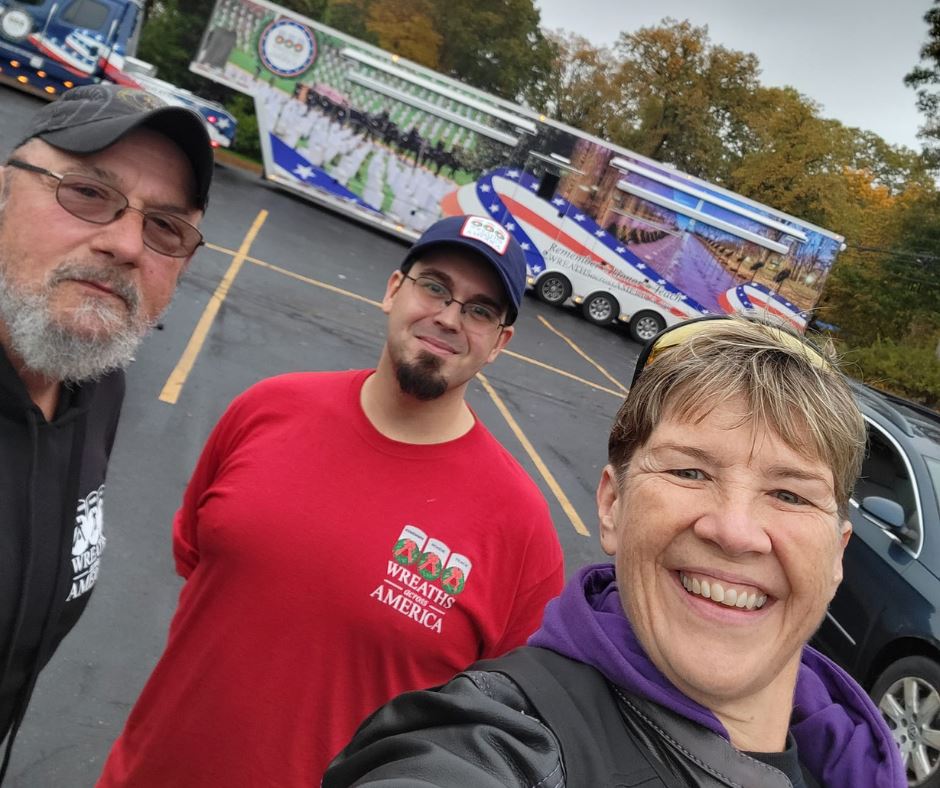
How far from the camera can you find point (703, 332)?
1.44 meters

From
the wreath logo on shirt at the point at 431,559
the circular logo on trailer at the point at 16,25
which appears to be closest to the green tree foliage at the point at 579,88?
the circular logo on trailer at the point at 16,25

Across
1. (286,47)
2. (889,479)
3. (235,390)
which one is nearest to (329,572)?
(889,479)

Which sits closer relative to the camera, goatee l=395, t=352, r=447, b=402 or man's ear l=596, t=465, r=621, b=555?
man's ear l=596, t=465, r=621, b=555

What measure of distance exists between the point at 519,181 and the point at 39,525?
17116 millimetres

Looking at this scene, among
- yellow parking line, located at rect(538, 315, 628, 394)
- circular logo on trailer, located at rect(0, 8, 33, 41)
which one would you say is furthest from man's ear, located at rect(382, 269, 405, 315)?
Answer: circular logo on trailer, located at rect(0, 8, 33, 41)

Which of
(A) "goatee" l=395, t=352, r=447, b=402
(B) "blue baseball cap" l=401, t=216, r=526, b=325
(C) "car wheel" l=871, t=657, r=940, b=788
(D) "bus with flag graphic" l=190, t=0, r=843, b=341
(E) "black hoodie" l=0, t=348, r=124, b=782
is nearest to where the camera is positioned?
(E) "black hoodie" l=0, t=348, r=124, b=782

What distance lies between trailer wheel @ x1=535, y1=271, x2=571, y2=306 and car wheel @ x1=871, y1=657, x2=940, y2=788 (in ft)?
47.0

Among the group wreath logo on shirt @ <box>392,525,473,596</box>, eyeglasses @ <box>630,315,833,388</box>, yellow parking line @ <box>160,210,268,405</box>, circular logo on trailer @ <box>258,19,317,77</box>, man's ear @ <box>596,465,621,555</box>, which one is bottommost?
yellow parking line @ <box>160,210,268,405</box>

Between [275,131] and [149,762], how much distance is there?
61.0ft

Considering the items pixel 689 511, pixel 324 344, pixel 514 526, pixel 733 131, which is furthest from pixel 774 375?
pixel 733 131

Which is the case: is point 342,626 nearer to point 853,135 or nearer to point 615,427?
point 615,427

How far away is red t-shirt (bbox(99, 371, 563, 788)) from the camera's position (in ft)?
6.21

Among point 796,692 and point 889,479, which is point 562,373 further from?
point 796,692

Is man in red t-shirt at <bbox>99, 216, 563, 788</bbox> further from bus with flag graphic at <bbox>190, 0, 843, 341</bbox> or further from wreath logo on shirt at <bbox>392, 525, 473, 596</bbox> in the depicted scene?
bus with flag graphic at <bbox>190, 0, 843, 341</bbox>
